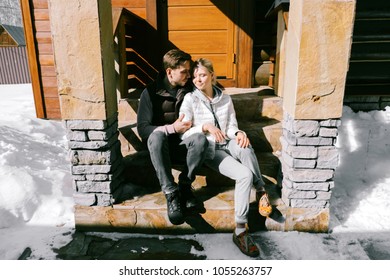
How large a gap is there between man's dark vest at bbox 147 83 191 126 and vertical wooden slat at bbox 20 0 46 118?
128 inches

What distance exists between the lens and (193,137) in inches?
108

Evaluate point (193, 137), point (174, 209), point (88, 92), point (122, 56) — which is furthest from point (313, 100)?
point (122, 56)

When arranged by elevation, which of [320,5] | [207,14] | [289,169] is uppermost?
[207,14]

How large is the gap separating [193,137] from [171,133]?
0.25 metres

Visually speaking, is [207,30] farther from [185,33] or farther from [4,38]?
[4,38]

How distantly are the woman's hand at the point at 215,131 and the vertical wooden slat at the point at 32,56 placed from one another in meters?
3.86

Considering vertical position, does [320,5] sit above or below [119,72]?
above

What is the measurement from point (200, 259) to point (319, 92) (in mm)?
1718

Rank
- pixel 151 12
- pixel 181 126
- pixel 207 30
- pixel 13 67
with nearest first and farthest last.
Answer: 1. pixel 181 126
2. pixel 151 12
3. pixel 207 30
4. pixel 13 67

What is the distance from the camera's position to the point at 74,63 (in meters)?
2.63

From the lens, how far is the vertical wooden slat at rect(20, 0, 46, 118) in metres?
5.06

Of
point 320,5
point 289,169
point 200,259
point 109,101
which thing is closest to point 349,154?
point 289,169

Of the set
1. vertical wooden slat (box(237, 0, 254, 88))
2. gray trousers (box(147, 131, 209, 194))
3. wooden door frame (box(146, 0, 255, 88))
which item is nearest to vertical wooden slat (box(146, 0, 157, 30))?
wooden door frame (box(146, 0, 255, 88))

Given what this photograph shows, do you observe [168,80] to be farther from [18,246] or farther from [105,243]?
[18,246]
